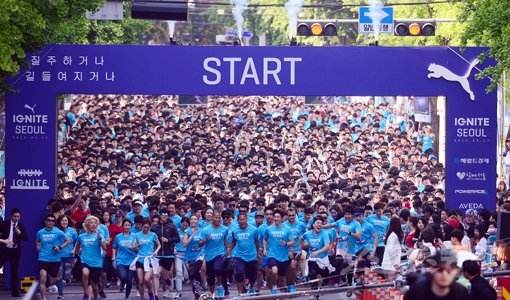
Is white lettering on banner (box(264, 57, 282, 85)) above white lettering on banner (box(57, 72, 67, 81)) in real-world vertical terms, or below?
above

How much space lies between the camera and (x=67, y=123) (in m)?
38.3

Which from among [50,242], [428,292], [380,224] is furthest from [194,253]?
[428,292]

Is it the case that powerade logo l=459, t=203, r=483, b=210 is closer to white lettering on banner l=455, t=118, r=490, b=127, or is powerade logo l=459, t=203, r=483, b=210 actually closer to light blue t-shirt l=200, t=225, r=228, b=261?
white lettering on banner l=455, t=118, r=490, b=127

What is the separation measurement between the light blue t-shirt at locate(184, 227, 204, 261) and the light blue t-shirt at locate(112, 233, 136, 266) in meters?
1.05

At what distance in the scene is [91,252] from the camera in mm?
21844

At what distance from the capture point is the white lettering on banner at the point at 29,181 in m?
23.9

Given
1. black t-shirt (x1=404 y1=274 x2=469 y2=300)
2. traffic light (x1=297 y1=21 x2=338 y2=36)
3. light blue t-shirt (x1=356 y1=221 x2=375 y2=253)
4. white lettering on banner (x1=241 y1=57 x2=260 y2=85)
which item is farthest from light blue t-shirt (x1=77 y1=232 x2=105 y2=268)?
black t-shirt (x1=404 y1=274 x2=469 y2=300)

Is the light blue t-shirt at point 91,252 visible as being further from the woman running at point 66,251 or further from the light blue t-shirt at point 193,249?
the light blue t-shirt at point 193,249

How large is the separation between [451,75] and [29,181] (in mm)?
8062

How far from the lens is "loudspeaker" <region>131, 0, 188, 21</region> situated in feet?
75.4

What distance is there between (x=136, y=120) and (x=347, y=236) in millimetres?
21467

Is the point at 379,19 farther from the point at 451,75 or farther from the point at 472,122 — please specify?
the point at 472,122

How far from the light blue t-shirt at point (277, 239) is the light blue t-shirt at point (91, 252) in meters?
2.86

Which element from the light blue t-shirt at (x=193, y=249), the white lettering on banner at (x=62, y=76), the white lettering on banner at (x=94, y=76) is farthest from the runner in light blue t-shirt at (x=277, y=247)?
the white lettering on banner at (x=62, y=76)
